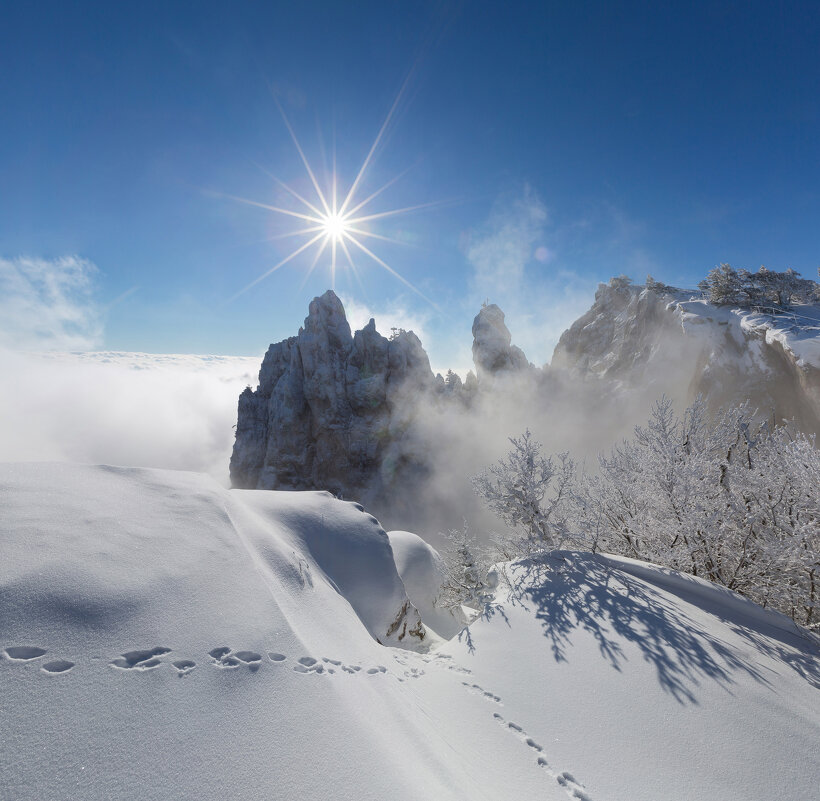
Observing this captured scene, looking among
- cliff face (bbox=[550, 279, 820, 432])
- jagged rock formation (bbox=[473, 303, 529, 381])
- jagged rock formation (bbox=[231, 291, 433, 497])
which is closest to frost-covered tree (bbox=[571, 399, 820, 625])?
cliff face (bbox=[550, 279, 820, 432])

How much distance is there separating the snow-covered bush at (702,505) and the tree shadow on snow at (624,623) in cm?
177

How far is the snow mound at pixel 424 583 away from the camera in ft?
40.8

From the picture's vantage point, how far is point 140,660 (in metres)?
2.49

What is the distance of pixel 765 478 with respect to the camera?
290 inches

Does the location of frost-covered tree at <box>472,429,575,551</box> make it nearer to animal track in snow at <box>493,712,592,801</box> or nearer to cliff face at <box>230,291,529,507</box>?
animal track in snow at <box>493,712,592,801</box>

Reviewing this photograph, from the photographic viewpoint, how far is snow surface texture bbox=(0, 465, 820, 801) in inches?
79.7

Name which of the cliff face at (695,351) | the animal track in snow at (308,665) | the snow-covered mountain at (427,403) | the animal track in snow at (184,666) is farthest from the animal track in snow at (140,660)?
the snow-covered mountain at (427,403)

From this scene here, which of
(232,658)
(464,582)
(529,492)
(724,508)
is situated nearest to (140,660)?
(232,658)

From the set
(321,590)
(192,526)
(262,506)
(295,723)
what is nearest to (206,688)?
(295,723)

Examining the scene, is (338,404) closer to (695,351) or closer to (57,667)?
(695,351)

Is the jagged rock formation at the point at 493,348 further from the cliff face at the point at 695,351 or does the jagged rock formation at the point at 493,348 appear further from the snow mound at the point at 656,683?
the snow mound at the point at 656,683

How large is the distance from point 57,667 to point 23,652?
0.23 m

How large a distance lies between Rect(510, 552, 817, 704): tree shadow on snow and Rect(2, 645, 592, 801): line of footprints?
4.90 ft

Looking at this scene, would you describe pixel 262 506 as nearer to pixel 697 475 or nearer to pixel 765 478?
pixel 697 475
